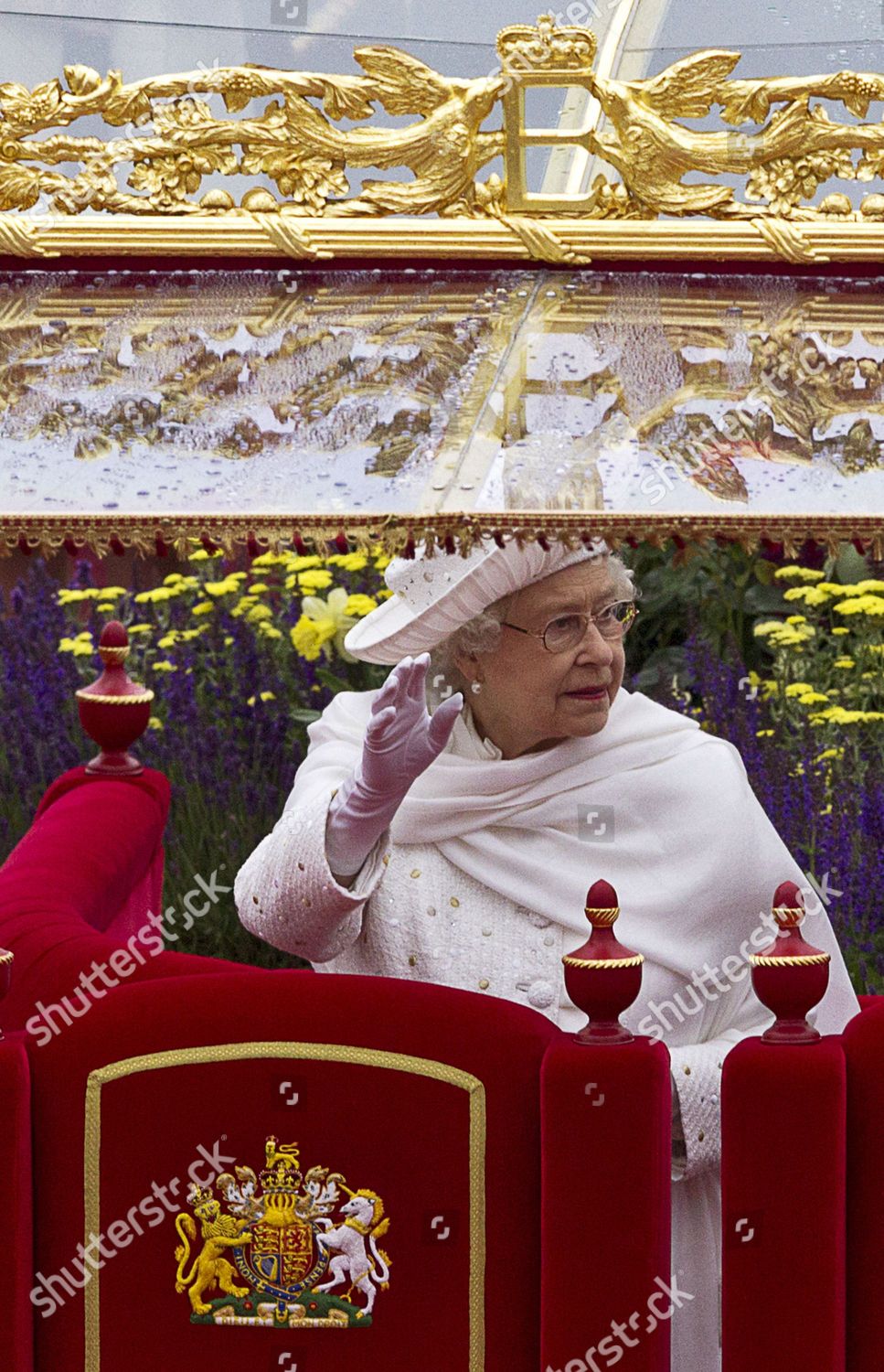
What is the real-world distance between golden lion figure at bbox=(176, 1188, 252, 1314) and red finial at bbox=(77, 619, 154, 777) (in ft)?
4.55

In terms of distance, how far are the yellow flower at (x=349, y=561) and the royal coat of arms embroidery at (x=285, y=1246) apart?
2.14m

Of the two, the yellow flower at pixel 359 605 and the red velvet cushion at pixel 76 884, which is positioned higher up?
the red velvet cushion at pixel 76 884

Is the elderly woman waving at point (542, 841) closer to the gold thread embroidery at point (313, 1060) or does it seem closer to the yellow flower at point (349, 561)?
the gold thread embroidery at point (313, 1060)

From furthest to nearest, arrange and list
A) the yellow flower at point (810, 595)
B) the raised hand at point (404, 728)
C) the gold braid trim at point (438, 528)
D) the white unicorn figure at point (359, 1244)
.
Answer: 1. the yellow flower at point (810, 595)
2. the raised hand at point (404, 728)
3. the white unicorn figure at point (359, 1244)
4. the gold braid trim at point (438, 528)

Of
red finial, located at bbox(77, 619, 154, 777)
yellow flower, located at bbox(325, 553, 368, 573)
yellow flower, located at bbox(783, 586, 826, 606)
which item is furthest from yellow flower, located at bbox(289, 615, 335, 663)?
yellow flower, located at bbox(783, 586, 826, 606)

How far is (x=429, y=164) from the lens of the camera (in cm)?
158

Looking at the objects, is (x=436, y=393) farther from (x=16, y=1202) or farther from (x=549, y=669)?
(x=16, y=1202)

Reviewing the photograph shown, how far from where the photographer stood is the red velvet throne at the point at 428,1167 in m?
1.48

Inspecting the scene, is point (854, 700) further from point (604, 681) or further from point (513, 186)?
point (513, 186)

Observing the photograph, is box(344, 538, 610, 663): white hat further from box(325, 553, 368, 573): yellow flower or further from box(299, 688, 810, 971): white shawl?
box(325, 553, 368, 573): yellow flower

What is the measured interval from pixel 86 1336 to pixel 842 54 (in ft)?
4.15

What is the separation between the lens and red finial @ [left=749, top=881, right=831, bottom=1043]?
1494mm

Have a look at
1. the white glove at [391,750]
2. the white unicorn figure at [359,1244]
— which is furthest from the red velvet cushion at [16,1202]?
the white glove at [391,750]

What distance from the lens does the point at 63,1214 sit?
159cm
